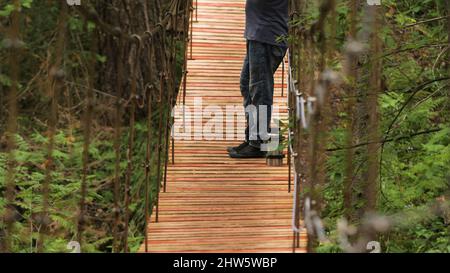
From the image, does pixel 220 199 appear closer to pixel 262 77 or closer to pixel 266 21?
pixel 262 77

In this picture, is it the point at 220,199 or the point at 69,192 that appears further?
the point at 69,192

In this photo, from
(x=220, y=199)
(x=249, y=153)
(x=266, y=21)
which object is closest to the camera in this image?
(x=220, y=199)

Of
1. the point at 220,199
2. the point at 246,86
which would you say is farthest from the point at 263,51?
the point at 220,199

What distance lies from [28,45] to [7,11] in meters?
1.44

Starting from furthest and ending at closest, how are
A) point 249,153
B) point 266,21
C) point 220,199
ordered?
point 249,153 → point 266,21 → point 220,199

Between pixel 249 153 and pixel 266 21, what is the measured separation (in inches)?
27.6

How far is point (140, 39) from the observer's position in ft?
8.49

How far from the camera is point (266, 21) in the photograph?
135 inches

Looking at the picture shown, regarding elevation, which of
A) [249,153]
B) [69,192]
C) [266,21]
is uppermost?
[266,21]

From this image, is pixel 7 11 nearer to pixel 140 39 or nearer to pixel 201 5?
pixel 201 5

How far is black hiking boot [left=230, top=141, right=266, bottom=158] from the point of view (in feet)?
12.0

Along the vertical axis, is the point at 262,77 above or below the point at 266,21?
below

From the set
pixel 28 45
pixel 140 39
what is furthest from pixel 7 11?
pixel 140 39

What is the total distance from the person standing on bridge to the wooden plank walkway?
239 mm
